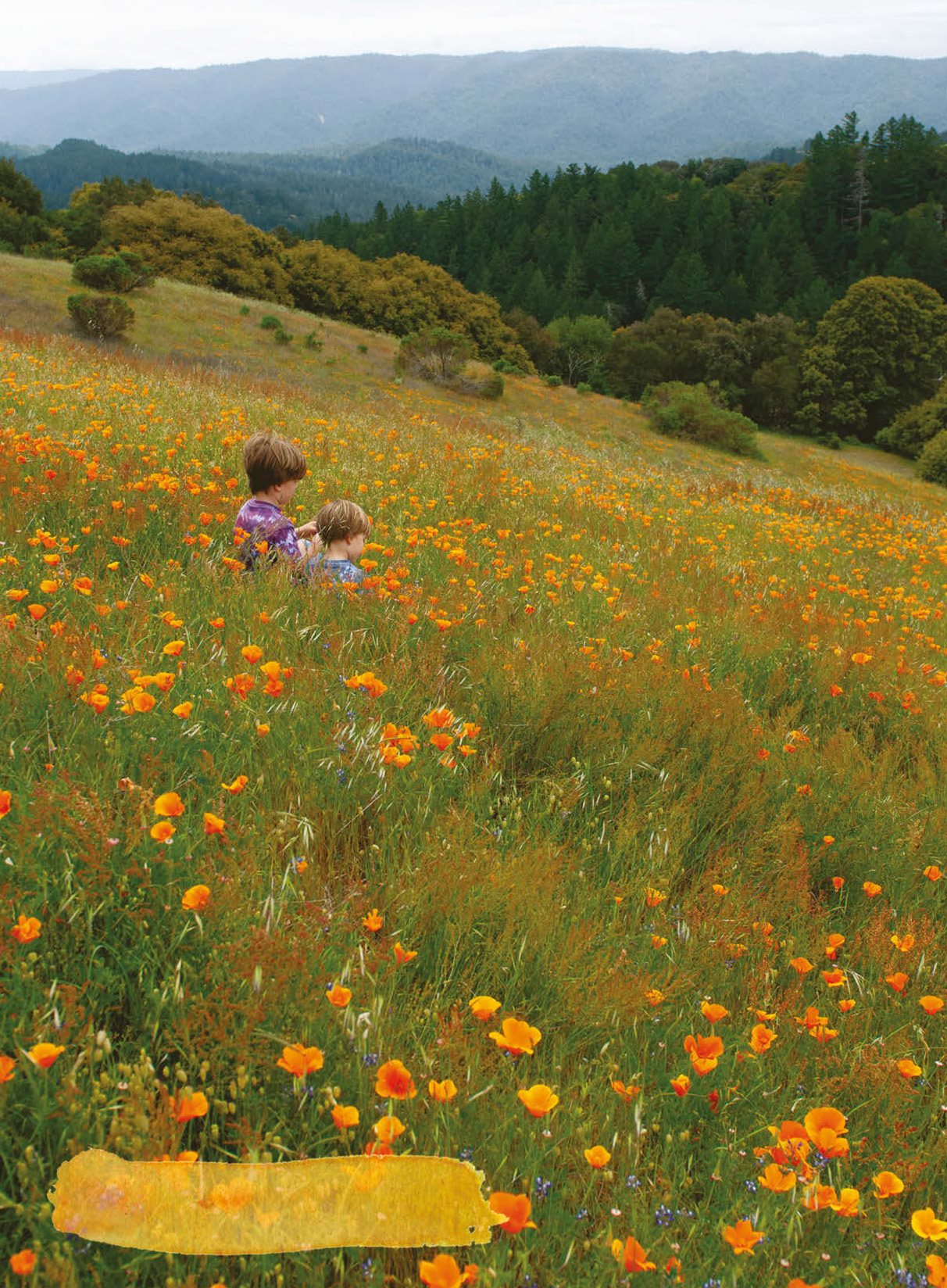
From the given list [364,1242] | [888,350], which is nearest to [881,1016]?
[364,1242]

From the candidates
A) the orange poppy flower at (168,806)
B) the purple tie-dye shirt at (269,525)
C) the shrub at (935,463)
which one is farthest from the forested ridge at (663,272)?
the orange poppy flower at (168,806)

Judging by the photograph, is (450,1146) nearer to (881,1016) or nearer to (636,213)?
(881,1016)

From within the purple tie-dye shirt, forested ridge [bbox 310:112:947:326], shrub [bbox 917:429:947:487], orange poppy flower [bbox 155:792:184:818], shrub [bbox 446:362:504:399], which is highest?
forested ridge [bbox 310:112:947:326]

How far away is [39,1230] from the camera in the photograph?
128cm

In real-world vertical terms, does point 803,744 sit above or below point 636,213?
below

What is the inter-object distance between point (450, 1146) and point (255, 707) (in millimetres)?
1599

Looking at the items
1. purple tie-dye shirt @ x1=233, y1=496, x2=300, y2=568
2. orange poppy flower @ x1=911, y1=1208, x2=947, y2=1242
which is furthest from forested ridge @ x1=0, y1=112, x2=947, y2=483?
orange poppy flower @ x1=911, y1=1208, x2=947, y2=1242

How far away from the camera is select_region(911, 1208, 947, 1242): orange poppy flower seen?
1516mm

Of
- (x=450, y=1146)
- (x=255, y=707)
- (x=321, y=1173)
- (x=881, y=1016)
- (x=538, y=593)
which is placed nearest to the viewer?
(x=321, y=1173)

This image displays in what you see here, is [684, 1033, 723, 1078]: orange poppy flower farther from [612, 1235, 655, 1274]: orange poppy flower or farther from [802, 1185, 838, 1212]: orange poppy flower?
[612, 1235, 655, 1274]: orange poppy flower

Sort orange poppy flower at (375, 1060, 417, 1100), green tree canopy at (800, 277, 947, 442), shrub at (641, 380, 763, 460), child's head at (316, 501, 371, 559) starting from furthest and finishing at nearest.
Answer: green tree canopy at (800, 277, 947, 442) → shrub at (641, 380, 763, 460) → child's head at (316, 501, 371, 559) → orange poppy flower at (375, 1060, 417, 1100)

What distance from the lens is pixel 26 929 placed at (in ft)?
5.28

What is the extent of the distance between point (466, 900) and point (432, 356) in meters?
36.0

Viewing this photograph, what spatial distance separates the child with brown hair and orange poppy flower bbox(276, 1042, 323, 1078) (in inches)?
137
